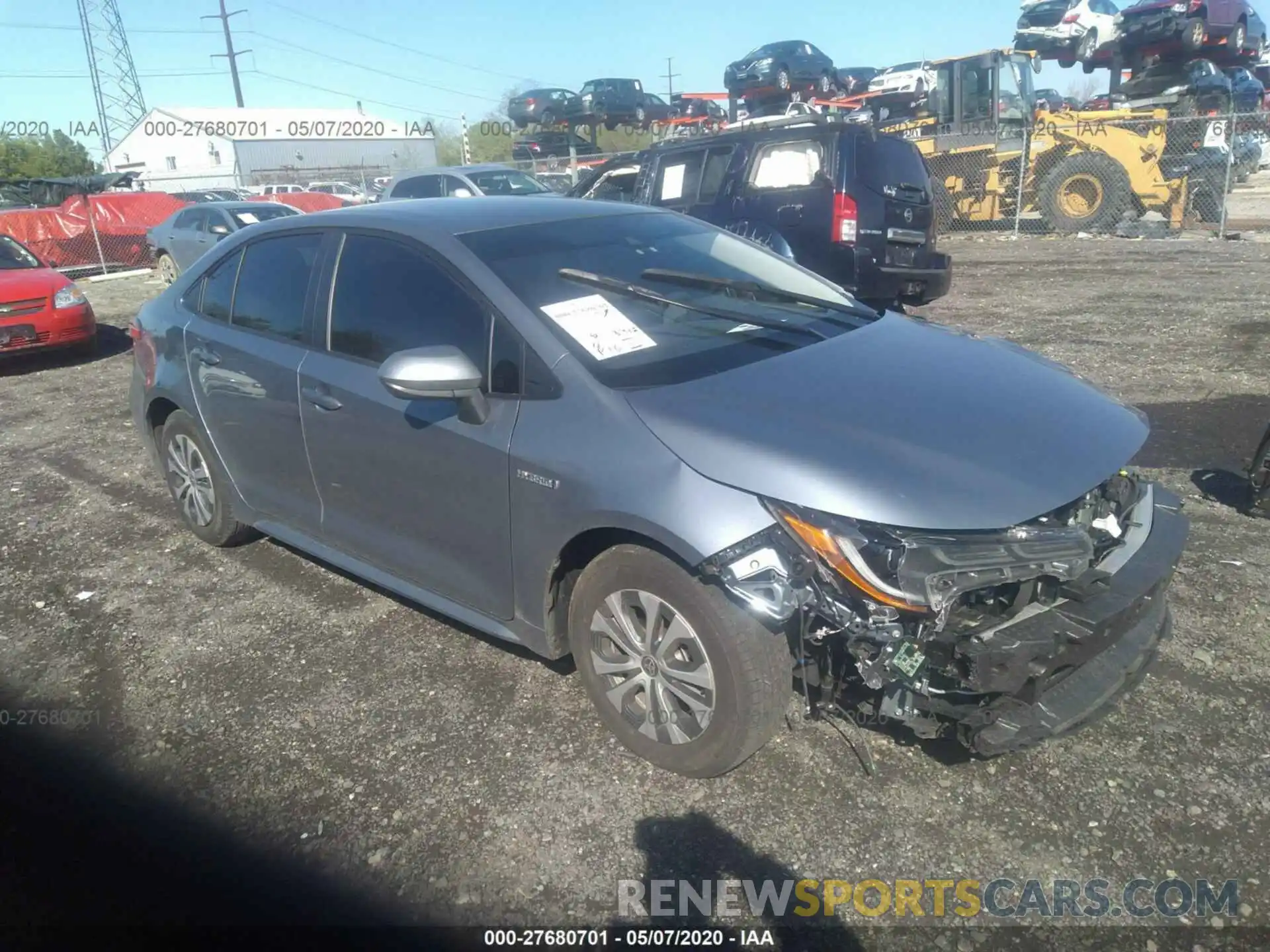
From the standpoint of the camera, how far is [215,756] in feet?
10.7

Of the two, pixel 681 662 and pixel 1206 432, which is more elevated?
pixel 681 662

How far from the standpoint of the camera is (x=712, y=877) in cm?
257

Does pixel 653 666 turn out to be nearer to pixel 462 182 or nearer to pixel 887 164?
pixel 887 164

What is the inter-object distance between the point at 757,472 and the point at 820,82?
981 inches

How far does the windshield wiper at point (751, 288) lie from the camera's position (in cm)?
360

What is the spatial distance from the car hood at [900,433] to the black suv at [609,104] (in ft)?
85.9

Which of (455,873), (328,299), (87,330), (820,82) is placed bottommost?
(455,873)

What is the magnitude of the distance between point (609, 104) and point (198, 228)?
1567cm

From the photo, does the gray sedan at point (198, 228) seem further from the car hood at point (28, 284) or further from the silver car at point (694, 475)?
the silver car at point (694, 475)

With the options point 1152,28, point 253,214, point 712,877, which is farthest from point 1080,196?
point 712,877

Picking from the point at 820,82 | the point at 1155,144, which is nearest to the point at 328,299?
the point at 1155,144

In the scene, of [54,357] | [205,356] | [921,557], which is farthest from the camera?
[54,357]

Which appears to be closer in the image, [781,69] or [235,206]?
[235,206]

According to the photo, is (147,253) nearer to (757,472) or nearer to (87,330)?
(87,330)
